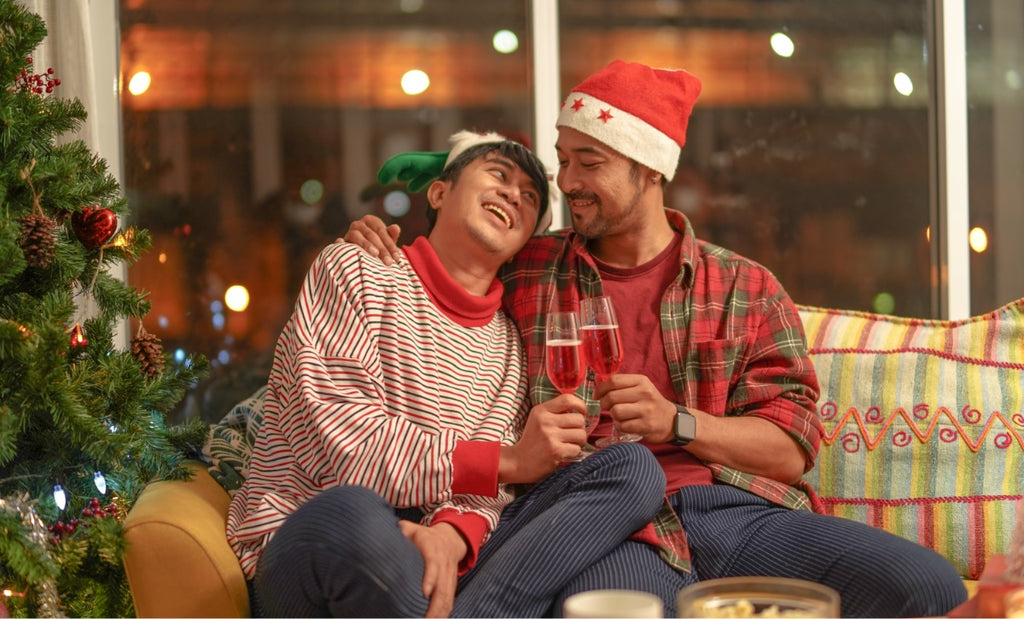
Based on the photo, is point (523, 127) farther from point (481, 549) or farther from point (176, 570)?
point (176, 570)

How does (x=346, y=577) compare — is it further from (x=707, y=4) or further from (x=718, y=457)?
(x=707, y=4)

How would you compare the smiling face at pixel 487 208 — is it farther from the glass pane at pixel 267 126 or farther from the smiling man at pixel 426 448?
the glass pane at pixel 267 126

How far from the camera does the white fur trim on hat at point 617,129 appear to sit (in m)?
2.38

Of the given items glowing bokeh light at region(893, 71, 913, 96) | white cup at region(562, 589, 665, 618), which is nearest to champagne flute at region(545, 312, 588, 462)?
white cup at region(562, 589, 665, 618)

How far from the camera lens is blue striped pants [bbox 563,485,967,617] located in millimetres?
1864

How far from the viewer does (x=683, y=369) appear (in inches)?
90.1

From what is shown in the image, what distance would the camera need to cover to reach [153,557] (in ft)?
5.97

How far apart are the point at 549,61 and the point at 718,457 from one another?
Answer: 1462 mm

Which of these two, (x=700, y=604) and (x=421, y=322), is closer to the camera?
(x=700, y=604)

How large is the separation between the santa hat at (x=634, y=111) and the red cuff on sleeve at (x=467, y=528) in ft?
3.00

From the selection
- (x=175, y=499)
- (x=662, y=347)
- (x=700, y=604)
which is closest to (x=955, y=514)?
(x=662, y=347)

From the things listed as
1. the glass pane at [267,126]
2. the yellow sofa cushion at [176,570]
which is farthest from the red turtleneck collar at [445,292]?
the glass pane at [267,126]

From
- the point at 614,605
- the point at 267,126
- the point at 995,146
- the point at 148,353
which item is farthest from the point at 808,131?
the point at 614,605

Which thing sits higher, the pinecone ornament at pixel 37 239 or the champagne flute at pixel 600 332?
the pinecone ornament at pixel 37 239
